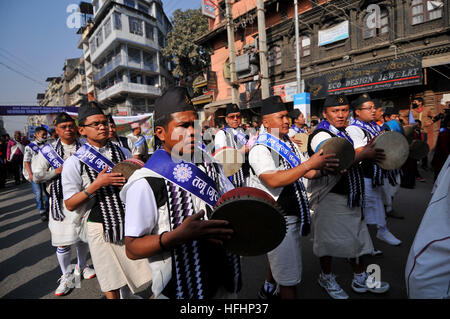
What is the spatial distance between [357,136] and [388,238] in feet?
6.65

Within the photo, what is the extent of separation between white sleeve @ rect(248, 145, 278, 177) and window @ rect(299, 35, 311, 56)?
49.6ft

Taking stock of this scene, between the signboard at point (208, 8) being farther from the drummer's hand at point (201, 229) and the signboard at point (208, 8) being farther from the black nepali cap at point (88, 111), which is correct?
the drummer's hand at point (201, 229)

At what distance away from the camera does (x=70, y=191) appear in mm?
2342

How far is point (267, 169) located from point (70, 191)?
1.91m

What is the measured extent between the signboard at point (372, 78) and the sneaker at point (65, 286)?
1244 centimetres

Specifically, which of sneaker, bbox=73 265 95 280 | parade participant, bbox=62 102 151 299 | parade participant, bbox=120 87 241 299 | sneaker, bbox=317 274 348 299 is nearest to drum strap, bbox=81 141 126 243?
parade participant, bbox=62 102 151 299

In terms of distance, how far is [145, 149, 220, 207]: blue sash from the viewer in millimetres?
1404

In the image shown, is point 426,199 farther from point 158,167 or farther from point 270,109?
point 158,167

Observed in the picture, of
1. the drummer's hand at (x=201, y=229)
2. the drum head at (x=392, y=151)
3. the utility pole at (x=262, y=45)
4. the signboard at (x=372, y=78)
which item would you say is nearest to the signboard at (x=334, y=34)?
the signboard at (x=372, y=78)

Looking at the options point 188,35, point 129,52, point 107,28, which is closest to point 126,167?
point 188,35

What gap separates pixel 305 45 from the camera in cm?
1519

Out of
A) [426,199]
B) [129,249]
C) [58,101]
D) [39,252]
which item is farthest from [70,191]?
[58,101]

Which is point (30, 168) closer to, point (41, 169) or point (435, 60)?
point (41, 169)
